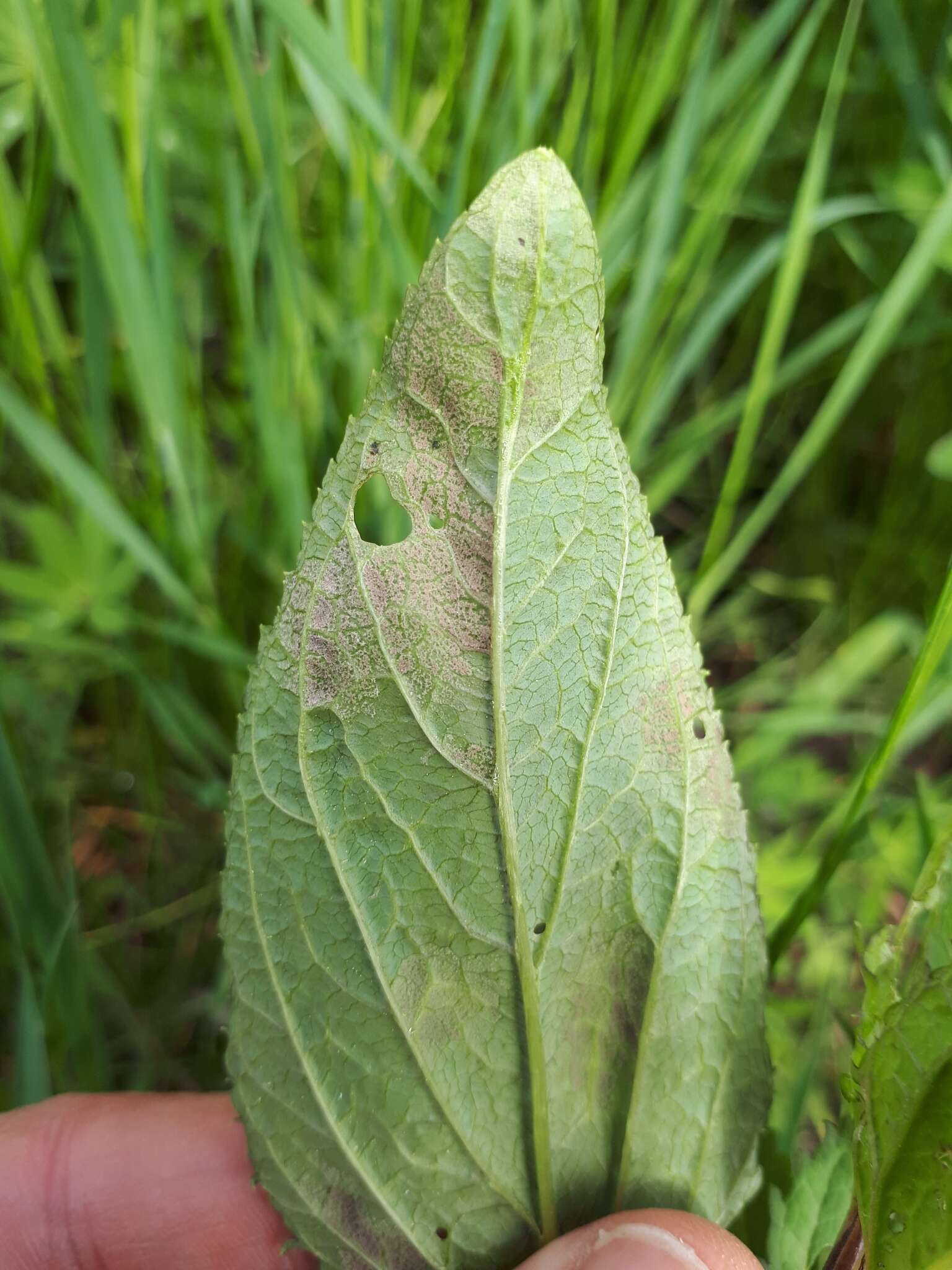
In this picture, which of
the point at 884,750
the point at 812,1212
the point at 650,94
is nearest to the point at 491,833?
the point at 884,750

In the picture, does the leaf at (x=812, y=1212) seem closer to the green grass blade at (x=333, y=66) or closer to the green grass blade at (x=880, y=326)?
the green grass blade at (x=880, y=326)

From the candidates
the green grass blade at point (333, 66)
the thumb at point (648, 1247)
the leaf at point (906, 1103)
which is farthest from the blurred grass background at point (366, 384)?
the leaf at point (906, 1103)

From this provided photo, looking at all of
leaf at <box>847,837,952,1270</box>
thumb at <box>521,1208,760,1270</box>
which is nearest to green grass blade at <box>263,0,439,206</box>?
leaf at <box>847,837,952,1270</box>

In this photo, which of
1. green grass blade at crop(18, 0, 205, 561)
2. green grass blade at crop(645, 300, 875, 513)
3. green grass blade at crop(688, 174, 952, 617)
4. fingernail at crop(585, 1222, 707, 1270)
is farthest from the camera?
green grass blade at crop(645, 300, 875, 513)

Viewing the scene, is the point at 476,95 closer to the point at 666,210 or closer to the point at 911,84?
the point at 666,210

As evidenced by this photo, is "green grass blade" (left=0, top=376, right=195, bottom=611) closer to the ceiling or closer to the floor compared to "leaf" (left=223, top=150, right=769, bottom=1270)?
closer to the ceiling

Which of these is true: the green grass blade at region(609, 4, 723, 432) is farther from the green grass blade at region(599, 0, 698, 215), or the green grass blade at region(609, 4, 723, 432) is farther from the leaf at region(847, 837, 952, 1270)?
the leaf at region(847, 837, 952, 1270)

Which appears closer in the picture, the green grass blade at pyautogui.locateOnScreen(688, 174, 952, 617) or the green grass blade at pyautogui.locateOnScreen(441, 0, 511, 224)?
the green grass blade at pyautogui.locateOnScreen(441, 0, 511, 224)
